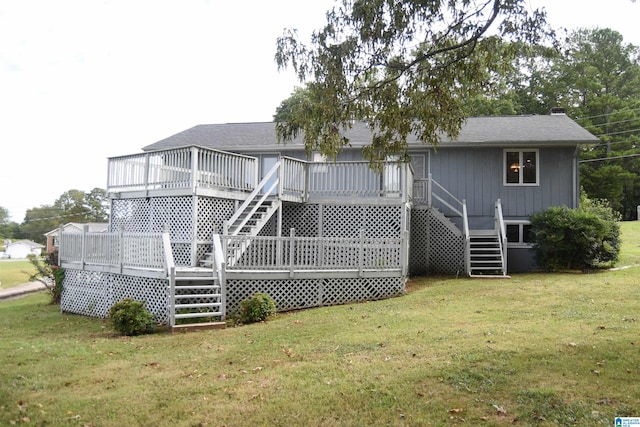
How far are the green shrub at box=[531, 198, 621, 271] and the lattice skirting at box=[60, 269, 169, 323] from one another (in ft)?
38.9

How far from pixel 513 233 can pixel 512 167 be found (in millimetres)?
2436

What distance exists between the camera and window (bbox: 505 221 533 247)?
59.2ft

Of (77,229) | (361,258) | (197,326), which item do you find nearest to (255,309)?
(197,326)

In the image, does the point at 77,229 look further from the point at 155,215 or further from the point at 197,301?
the point at 197,301

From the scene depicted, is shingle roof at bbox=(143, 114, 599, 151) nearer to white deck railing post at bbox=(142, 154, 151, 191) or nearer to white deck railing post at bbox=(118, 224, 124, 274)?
white deck railing post at bbox=(142, 154, 151, 191)

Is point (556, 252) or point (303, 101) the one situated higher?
point (303, 101)

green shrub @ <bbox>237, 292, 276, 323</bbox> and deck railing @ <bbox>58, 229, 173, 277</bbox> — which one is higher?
deck railing @ <bbox>58, 229, 173, 277</bbox>

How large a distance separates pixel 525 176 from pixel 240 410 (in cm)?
1602

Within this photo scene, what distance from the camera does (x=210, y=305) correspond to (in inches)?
393

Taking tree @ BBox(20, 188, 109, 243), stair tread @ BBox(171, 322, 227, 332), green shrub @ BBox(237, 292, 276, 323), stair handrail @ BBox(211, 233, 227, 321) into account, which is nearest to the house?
stair handrail @ BBox(211, 233, 227, 321)

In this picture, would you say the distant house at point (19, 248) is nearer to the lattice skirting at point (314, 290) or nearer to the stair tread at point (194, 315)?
the lattice skirting at point (314, 290)

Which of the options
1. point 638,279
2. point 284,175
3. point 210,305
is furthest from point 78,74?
point 638,279

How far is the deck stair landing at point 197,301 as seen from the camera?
9734mm

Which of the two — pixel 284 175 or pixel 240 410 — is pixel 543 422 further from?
pixel 284 175
